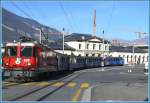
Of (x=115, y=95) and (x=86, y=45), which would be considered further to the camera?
(x=86, y=45)

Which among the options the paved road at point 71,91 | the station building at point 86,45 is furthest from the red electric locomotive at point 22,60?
the station building at point 86,45

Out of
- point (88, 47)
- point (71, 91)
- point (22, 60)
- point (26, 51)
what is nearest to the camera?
point (71, 91)

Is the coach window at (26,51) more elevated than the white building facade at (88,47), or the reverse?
the white building facade at (88,47)

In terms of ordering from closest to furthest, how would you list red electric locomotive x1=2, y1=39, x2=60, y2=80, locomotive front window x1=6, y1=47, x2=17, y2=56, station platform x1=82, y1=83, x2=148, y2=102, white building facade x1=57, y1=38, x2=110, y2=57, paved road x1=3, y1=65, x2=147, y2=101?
station platform x1=82, y1=83, x2=148, y2=102 < paved road x1=3, y1=65, x2=147, y2=101 < red electric locomotive x1=2, y1=39, x2=60, y2=80 < locomotive front window x1=6, y1=47, x2=17, y2=56 < white building facade x1=57, y1=38, x2=110, y2=57

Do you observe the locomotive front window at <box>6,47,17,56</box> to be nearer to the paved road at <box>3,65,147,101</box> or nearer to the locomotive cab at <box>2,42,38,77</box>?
the locomotive cab at <box>2,42,38,77</box>

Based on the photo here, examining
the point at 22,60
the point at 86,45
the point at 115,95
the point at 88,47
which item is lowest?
the point at 115,95

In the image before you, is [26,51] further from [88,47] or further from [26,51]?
[88,47]

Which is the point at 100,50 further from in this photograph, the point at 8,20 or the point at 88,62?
the point at 88,62

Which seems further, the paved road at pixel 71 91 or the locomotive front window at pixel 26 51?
the locomotive front window at pixel 26 51

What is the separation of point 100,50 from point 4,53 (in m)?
117

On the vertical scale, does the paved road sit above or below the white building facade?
below

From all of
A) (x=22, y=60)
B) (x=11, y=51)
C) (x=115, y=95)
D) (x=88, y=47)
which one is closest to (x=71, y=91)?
(x=115, y=95)

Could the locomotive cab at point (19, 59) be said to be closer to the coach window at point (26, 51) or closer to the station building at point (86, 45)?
the coach window at point (26, 51)

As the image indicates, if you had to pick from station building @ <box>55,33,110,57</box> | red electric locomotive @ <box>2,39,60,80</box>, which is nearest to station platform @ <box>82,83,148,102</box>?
red electric locomotive @ <box>2,39,60,80</box>
